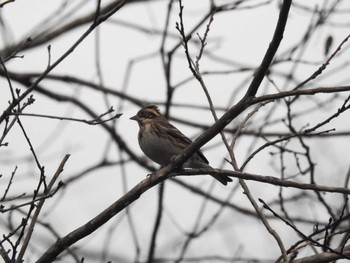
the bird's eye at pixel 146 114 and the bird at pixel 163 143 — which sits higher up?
the bird's eye at pixel 146 114

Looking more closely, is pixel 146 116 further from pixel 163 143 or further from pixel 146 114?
pixel 163 143

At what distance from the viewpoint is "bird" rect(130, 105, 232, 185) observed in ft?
21.8

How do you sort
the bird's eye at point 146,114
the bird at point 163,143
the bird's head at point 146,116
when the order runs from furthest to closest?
the bird's eye at point 146,114 < the bird's head at point 146,116 < the bird at point 163,143

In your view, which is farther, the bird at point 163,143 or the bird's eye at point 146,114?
the bird's eye at point 146,114

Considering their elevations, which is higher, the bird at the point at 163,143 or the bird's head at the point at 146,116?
the bird's head at the point at 146,116

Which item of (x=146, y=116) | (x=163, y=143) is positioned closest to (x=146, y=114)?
(x=146, y=116)

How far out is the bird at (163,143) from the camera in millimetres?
6652

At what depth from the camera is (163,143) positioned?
6859mm

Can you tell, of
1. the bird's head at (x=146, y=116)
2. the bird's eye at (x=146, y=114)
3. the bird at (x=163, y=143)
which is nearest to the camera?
the bird at (x=163, y=143)

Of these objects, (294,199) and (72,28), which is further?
(72,28)

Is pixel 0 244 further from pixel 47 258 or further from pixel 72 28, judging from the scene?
pixel 72 28

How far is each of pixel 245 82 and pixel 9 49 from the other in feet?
14.5

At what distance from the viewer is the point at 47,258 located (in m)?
4.42

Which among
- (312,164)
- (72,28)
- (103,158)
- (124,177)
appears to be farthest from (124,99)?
(312,164)
